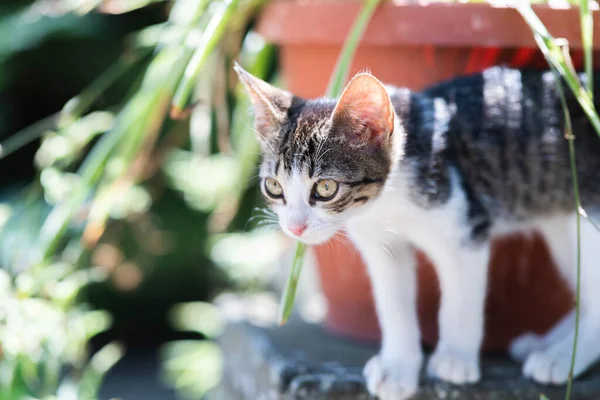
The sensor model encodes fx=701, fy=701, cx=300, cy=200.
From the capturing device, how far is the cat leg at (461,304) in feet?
3.85

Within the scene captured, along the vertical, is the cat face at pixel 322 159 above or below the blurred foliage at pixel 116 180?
above

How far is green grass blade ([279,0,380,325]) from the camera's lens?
108cm

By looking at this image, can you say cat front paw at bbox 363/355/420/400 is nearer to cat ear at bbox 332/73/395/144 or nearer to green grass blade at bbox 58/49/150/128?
cat ear at bbox 332/73/395/144

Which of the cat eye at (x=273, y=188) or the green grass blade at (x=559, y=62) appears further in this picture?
the cat eye at (x=273, y=188)

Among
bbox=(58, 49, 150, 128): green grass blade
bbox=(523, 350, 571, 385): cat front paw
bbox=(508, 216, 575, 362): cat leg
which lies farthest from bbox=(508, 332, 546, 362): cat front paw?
bbox=(58, 49, 150, 128): green grass blade

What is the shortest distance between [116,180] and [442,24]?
750 millimetres

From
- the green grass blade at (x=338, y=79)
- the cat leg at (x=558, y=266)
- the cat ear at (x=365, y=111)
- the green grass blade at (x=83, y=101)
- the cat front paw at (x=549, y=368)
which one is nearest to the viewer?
the cat ear at (x=365, y=111)

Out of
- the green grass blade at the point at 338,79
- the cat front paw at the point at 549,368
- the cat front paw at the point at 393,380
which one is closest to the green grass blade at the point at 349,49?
the green grass blade at the point at 338,79

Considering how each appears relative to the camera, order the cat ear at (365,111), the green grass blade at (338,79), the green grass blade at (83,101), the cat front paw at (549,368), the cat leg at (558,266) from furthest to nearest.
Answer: the green grass blade at (83,101)
the cat leg at (558,266)
the cat front paw at (549,368)
the green grass blade at (338,79)
the cat ear at (365,111)

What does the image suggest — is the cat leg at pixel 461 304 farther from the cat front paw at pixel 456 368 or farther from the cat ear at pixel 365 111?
the cat ear at pixel 365 111

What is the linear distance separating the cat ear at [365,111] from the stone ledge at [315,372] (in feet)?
1.46

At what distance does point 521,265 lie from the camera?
1.40m

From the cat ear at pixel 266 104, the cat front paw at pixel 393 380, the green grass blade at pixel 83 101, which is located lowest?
the cat front paw at pixel 393 380

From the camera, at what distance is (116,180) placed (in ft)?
4.96
